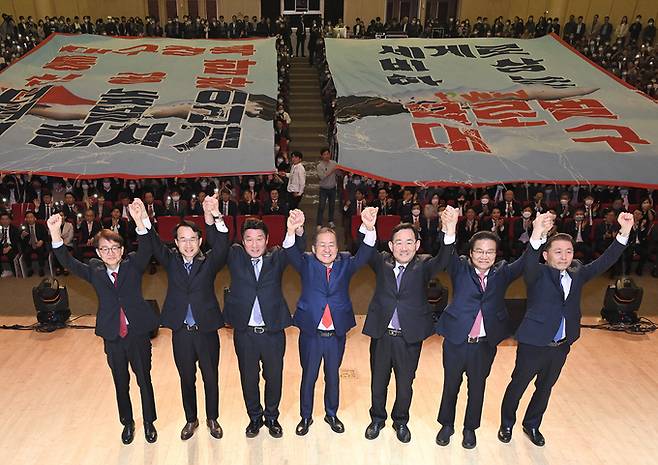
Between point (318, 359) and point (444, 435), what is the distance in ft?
3.50

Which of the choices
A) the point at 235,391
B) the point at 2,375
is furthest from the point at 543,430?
the point at 2,375

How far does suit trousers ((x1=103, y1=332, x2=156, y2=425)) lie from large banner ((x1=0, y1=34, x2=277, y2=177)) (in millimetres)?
3902

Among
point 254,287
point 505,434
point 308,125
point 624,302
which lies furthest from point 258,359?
point 308,125

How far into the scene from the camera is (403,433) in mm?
4078

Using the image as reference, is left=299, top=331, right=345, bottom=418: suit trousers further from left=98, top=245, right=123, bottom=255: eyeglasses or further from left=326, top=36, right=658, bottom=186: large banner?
left=326, top=36, right=658, bottom=186: large banner

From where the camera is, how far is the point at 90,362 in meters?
5.14

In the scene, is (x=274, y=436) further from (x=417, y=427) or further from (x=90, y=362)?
(x=90, y=362)

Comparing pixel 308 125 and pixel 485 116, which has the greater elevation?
pixel 485 116

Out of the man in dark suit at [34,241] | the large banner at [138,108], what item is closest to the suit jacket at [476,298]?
the large banner at [138,108]

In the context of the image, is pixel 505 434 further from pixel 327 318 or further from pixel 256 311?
pixel 256 311

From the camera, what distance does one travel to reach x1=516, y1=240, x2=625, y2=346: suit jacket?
3.59 meters

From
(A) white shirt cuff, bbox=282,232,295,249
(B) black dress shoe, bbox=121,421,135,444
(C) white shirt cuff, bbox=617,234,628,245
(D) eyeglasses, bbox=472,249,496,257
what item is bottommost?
(B) black dress shoe, bbox=121,421,135,444

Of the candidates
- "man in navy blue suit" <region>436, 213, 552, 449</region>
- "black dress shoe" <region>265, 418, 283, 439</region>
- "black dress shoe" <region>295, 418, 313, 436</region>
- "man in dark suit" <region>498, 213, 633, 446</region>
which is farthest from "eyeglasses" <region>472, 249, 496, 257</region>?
"black dress shoe" <region>265, 418, 283, 439</region>

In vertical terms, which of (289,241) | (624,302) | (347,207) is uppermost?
(289,241)
